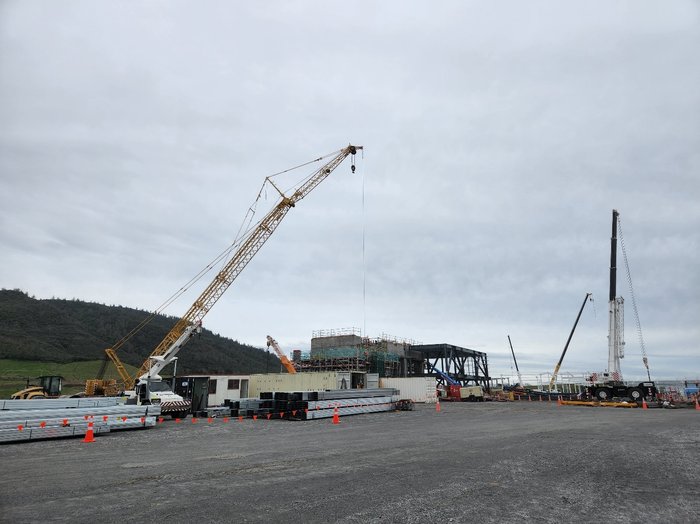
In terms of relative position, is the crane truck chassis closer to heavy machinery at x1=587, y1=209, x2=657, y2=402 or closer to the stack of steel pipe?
heavy machinery at x1=587, y1=209, x2=657, y2=402

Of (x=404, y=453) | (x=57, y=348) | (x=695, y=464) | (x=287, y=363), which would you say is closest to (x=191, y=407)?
(x=404, y=453)

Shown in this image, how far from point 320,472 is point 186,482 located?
2.58m

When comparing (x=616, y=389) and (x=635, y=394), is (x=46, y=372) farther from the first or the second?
(x=635, y=394)

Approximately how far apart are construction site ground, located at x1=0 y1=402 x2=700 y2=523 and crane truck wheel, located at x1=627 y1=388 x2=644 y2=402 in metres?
26.4

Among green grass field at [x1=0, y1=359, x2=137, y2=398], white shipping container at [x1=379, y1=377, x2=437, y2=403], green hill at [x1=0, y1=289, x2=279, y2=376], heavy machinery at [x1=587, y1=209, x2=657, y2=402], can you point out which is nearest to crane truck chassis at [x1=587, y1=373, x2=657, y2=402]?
heavy machinery at [x1=587, y1=209, x2=657, y2=402]

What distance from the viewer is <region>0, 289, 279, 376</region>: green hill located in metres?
94.2

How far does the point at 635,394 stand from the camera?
36.3 metres

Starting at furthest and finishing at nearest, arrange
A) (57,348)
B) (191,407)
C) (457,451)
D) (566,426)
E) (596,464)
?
(57,348)
(191,407)
(566,426)
(457,451)
(596,464)

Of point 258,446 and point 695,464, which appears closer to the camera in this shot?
point 695,464

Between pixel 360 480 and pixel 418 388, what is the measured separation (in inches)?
1449

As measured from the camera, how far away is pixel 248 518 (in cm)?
599

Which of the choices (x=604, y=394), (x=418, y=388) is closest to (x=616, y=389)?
(x=604, y=394)

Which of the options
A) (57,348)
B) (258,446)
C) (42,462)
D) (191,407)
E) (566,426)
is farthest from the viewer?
(57,348)

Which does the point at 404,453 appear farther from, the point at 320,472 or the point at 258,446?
the point at 258,446
